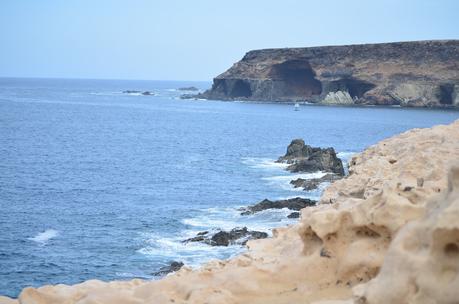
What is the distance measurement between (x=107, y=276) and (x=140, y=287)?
52.0 ft

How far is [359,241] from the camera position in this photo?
9.11 metres

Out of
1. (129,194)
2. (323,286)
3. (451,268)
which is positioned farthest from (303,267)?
(129,194)

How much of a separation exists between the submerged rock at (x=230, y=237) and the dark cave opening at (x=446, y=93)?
366 feet

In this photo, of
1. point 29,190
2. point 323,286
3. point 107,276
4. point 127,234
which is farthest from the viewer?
point 29,190

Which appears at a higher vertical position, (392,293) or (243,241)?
(392,293)

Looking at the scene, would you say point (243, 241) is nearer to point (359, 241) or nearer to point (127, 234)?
point (127, 234)

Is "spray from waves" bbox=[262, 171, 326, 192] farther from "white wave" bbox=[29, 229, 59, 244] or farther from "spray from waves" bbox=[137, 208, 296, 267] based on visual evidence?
"white wave" bbox=[29, 229, 59, 244]

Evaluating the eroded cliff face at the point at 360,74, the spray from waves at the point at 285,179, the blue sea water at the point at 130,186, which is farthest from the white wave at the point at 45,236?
the eroded cliff face at the point at 360,74

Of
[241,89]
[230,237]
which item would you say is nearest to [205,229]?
[230,237]

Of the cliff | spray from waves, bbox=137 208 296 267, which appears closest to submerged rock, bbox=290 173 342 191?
spray from waves, bbox=137 208 296 267

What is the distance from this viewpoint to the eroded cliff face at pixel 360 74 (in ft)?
442

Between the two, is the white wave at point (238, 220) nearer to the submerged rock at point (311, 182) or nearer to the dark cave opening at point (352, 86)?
the submerged rock at point (311, 182)

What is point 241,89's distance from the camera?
164 m

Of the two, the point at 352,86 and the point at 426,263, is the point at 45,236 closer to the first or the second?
the point at 426,263
